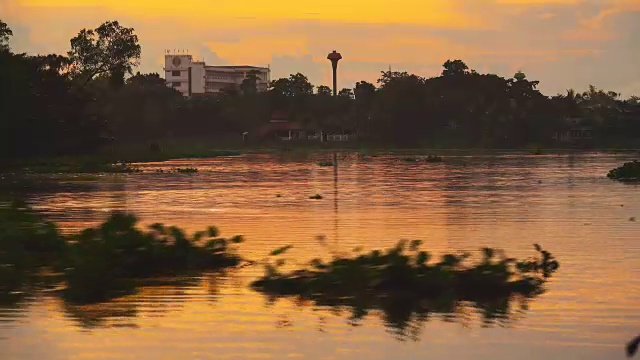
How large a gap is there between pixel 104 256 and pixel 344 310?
4.85 metres

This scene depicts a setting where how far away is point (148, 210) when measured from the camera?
115 ft

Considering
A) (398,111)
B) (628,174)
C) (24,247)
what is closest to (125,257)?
(24,247)

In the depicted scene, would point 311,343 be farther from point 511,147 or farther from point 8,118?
point 511,147

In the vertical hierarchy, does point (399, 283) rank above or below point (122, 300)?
above

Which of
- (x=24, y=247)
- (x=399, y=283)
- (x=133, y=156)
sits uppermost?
(x=133, y=156)

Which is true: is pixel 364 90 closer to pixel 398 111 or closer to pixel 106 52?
pixel 398 111

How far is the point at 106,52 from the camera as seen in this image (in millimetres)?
107625

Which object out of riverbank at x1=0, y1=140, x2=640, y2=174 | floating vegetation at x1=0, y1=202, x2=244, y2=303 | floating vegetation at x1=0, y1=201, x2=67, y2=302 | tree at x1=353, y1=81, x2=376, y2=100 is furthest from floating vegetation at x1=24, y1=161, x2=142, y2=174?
tree at x1=353, y1=81, x2=376, y2=100

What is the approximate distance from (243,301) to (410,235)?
10097mm

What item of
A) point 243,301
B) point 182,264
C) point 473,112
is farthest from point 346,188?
point 473,112

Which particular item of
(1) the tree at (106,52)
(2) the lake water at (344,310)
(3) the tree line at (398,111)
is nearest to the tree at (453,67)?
(3) the tree line at (398,111)

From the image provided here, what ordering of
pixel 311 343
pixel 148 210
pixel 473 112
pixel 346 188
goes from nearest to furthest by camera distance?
pixel 311 343, pixel 148 210, pixel 346 188, pixel 473 112

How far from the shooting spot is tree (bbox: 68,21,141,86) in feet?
349

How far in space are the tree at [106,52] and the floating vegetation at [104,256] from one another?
8711 cm
